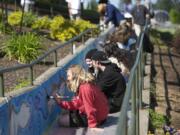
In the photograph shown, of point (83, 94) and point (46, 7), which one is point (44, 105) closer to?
point (83, 94)

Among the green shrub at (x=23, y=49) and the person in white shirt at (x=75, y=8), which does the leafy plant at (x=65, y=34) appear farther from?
the green shrub at (x=23, y=49)

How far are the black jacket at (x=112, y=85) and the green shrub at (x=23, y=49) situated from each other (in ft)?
9.67

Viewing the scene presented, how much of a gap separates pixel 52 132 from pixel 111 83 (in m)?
1.34

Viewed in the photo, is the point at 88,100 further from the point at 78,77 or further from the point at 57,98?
the point at 57,98

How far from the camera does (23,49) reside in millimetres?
11891

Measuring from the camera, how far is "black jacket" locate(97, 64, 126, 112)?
354 inches

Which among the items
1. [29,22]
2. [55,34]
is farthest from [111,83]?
[29,22]

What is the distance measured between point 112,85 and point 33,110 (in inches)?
76.3

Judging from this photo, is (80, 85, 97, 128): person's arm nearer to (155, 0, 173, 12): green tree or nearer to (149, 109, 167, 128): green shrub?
(149, 109, 167, 128): green shrub

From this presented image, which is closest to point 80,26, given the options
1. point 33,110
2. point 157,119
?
point 157,119

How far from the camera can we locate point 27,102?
709 cm

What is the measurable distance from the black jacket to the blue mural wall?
2.24 ft

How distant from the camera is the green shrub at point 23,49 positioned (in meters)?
11.8

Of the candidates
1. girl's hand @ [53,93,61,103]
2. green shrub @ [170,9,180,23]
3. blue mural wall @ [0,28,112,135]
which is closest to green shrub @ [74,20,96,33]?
blue mural wall @ [0,28,112,135]
